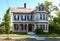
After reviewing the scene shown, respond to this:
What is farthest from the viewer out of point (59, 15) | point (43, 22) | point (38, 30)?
point (59, 15)

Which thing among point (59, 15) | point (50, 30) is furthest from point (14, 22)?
point (59, 15)

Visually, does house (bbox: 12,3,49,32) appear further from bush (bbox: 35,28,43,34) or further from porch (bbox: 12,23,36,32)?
bush (bbox: 35,28,43,34)

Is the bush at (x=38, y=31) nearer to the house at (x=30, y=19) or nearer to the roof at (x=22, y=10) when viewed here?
the house at (x=30, y=19)

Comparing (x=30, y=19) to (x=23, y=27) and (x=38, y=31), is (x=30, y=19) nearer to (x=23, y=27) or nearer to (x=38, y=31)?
(x=23, y=27)

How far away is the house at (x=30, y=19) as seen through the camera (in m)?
43.3

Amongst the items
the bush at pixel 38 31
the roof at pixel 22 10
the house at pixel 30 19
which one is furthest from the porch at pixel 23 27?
the bush at pixel 38 31

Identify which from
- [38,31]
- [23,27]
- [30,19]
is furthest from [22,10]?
[38,31]

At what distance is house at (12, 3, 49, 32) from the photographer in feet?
142

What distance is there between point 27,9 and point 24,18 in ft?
9.45

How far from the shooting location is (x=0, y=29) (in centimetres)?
4409

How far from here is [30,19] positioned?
146ft

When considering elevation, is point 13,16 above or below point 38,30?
above

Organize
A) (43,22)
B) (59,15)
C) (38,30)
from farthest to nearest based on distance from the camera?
(59,15) < (43,22) < (38,30)

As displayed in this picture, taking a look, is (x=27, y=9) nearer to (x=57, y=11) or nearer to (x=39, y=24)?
(x=39, y=24)
